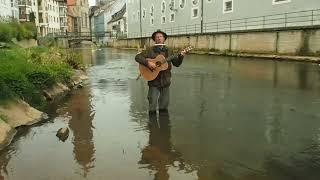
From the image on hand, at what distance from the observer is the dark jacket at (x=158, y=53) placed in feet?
31.8

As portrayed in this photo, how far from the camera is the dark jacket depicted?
970 cm

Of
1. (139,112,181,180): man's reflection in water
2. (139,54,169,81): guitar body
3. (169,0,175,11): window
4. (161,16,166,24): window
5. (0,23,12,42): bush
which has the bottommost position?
(139,112,181,180): man's reflection in water

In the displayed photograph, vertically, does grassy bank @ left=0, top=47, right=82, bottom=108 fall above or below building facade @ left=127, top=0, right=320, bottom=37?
below

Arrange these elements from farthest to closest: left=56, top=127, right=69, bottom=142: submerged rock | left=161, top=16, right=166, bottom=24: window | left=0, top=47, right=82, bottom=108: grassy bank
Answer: left=161, top=16, right=166, bottom=24: window < left=0, top=47, right=82, bottom=108: grassy bank < left=56, top=127, right=69, bottom=142: submerged rock

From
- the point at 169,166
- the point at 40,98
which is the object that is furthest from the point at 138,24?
the point at 169,166

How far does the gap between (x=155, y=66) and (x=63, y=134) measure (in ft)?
8.02

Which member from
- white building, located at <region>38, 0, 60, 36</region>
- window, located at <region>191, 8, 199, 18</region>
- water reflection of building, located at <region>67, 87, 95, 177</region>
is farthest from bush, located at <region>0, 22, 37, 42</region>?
white building, located at <region>38, 0, 60, 36</region>

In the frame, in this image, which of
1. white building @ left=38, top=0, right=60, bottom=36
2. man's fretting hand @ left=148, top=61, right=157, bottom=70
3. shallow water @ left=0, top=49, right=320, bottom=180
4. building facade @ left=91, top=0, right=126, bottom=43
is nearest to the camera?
shallow water @ left=0, top=49, right=320, bottom=180

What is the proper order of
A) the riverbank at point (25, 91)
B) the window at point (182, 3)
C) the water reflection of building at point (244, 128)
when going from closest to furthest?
1. the water reflection of building at point (244, 128)
2. the riverbank at point (25, 91)
3. the window at point (182, 3)

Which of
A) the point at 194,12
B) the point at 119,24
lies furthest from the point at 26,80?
the point at 119,24

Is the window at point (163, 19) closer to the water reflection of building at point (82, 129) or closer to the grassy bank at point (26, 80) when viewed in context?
the grassy bank at point (26, 80)

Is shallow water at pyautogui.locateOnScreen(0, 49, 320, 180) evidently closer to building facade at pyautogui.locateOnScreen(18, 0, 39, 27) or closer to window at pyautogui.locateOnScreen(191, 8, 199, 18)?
window at pyautogui.locateOnScreen(191, 8, 199, 18)

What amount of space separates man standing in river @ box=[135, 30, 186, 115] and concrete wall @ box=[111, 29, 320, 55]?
54.1 feet

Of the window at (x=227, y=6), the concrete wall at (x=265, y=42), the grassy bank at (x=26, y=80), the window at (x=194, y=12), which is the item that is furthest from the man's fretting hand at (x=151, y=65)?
the window at (x=194, y=12)
